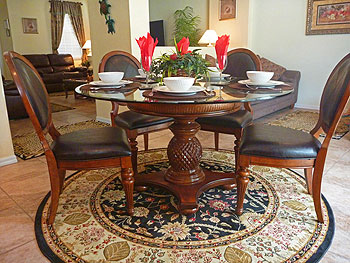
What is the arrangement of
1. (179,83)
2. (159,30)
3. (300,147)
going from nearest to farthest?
(179,83) → (300,147) → (159,30)

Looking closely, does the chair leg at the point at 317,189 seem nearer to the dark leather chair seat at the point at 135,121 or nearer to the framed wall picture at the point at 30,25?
the dark leather chair seat at the point at 135,121

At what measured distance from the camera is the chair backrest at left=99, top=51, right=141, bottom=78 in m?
2.49

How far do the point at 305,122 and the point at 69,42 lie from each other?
7.57 meters

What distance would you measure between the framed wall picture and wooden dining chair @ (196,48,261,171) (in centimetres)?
725

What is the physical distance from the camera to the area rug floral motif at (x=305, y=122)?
3641 millimetres

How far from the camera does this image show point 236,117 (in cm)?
220

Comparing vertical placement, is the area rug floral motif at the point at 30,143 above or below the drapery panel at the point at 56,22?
below

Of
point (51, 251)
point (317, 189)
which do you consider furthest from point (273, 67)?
point (51, 251)

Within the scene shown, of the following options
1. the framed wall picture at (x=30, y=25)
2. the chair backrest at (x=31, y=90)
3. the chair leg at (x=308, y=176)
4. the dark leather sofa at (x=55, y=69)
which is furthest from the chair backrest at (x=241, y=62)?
the framed wall picture at (x=30, y=25)

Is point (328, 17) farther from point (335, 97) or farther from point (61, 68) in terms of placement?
point (61, 68)

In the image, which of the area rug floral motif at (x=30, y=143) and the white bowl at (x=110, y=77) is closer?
the white bowl at (x=110, y=77)

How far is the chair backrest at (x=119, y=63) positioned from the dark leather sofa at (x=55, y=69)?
512 centimetres

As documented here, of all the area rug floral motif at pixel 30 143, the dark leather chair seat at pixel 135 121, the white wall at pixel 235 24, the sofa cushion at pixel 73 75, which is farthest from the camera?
the sofa cushion at pixel 73 75

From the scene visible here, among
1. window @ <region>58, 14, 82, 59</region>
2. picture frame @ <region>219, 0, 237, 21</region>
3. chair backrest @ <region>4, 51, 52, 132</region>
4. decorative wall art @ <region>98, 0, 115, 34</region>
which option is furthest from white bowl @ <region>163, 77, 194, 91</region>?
window @ <region>58, 14, 82, 59</region>
